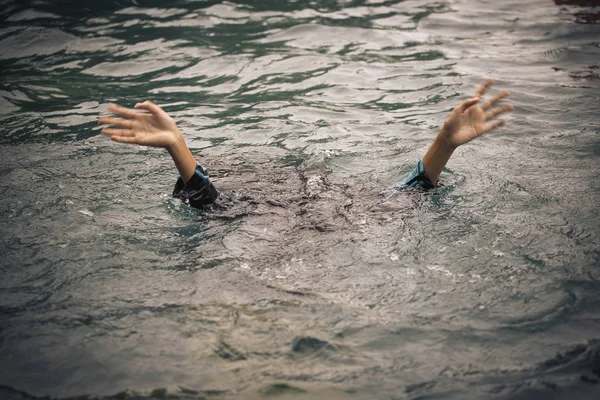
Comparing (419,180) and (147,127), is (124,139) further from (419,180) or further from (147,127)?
(419,180)

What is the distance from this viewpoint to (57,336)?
305 centimetres

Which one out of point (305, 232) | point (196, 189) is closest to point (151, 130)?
point (196, 189)

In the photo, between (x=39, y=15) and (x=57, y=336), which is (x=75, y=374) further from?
(x=39, y=15)

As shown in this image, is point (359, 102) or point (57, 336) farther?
point (359, 102)

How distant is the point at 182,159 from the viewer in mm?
3986

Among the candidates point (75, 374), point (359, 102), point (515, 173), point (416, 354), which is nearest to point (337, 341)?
point (416, 354)

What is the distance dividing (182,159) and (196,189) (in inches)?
11.6

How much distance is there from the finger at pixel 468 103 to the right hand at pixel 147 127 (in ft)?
7.60

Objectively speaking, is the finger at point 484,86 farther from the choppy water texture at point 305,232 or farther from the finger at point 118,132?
the finger at point 118,132

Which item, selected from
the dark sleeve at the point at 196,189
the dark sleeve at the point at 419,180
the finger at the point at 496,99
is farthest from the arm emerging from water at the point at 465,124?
the dark sleeve at the point at 196,189

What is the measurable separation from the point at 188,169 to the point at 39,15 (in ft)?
25.7

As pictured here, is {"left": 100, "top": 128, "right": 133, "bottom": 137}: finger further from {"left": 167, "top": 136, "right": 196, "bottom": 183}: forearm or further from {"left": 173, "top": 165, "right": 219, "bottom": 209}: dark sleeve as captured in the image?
{"left": 173, "top": 165, "right": 219, "bottom": 209}: dark sleeve

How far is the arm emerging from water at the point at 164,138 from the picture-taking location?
372cm

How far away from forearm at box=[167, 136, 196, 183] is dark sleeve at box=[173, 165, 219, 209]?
0.04 meters
